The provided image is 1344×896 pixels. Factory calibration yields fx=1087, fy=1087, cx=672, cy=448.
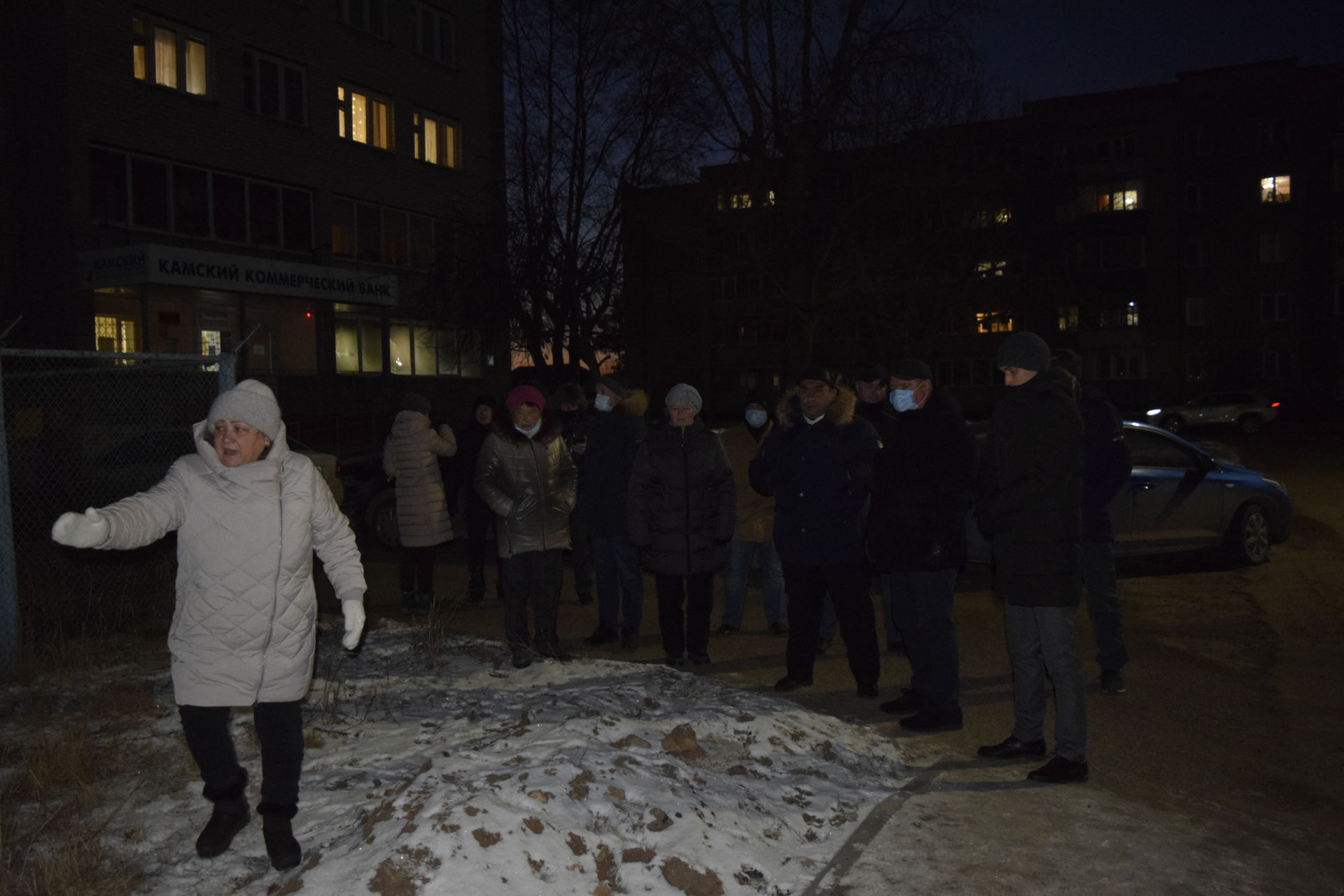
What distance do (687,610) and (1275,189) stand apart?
57228mm

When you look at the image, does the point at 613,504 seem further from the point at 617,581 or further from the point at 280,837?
the point at 280,837

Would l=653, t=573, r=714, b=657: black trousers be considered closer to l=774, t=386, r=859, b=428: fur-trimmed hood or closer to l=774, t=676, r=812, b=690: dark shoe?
l=774, t=676, r=812, b=690: dark shoe

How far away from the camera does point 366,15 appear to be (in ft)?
95.6

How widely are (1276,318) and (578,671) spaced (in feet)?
187

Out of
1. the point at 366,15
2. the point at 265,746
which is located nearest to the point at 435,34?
the point at 366,15

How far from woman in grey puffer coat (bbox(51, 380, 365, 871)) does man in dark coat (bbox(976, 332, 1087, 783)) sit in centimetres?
303

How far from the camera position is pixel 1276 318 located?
54188mm

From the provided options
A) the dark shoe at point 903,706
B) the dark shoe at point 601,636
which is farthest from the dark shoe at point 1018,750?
the dark shoe at point 601,636

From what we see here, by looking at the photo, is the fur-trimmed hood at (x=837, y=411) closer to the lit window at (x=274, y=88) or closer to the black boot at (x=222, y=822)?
the black boot at (x=222, y=822)

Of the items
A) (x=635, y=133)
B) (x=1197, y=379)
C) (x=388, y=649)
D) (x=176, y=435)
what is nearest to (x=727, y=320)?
(x=1197, y=379)

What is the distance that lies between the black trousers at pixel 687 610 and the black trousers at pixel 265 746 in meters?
3.51

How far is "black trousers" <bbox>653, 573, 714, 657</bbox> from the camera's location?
732 centimetres

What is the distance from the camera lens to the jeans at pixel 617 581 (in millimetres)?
7992

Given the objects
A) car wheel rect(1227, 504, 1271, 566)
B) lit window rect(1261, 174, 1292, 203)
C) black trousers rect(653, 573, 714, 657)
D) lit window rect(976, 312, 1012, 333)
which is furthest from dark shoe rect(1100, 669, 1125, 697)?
lit window rect(1261, 174, 1292, 203)
